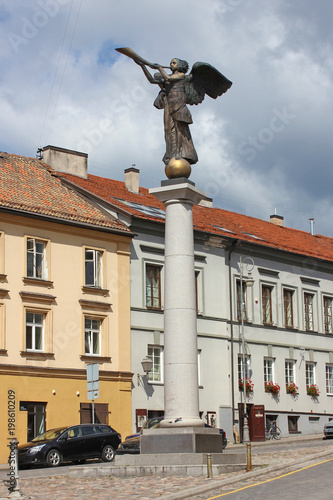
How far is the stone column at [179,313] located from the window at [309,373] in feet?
85.0

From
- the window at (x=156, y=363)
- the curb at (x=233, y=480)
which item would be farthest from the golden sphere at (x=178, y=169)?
the window at (x=156, y=363)

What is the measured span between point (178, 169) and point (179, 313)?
391 centimetres

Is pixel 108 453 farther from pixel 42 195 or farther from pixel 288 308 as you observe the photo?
pixel 288 308

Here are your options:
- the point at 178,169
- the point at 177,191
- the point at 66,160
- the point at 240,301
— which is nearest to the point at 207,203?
the point at 240,301

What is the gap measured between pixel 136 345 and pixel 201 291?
5.01 meters

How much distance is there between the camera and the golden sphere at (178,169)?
22781 mm

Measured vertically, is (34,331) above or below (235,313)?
below

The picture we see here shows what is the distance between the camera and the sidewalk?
660 inches

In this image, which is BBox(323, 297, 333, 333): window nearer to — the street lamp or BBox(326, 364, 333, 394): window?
BBox(326, 364, 333, 394): window

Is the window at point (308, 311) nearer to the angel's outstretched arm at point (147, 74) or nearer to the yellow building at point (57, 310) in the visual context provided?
the yellow building at point (57, 310)

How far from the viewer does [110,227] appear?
123 ft

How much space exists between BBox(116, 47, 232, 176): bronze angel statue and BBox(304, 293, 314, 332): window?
25659mm

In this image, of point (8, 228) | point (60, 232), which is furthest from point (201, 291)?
point (8, 228)

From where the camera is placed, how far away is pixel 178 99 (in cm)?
2316
